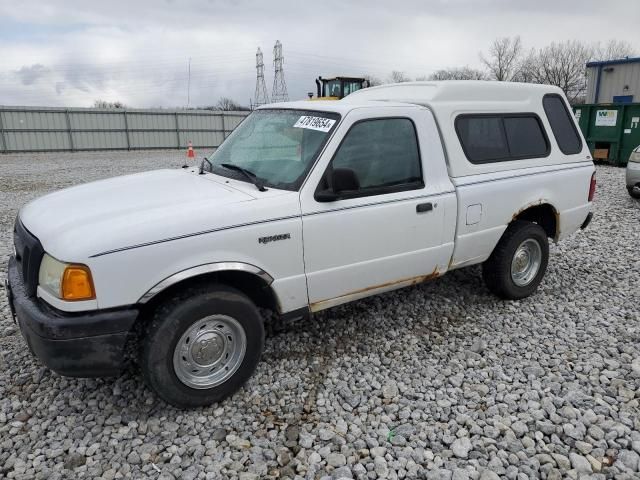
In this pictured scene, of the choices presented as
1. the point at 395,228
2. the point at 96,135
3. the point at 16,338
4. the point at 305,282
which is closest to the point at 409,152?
the point at 395,228

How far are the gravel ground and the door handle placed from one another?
3.67 ft

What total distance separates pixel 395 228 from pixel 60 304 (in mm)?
2301

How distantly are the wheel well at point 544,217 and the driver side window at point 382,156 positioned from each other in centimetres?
154

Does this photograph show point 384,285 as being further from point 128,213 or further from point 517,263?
point 128,213

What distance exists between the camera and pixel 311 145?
3631 mm

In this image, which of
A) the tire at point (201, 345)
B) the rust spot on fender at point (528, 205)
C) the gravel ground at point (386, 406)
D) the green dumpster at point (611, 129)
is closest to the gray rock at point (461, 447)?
the gravel ground at point (386, 406)

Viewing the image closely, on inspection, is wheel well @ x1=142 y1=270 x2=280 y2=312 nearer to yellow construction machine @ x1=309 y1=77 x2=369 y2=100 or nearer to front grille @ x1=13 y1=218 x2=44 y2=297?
front grille @ x1=13 y1=218 x2=44 y2=297

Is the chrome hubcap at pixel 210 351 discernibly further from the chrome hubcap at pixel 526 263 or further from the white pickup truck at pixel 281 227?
the chrome hubcap at pixel 526 263

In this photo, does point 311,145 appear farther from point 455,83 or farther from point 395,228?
point 455,83

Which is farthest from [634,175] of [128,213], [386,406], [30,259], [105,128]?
[105,128]

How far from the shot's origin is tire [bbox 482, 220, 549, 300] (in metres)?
4.74

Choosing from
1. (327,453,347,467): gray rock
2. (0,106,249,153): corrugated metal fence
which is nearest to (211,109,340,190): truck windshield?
(327,453,347,467): gray rock

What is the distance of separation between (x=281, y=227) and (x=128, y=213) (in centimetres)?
95

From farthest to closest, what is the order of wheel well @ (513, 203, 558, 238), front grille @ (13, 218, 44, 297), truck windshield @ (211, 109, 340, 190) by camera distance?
1. wheel well @ (513, 203, 558, 238)
2. truck windshield @ (211, 109, 340, 190)
3. front grille @ (13, 218, 44, 297)
